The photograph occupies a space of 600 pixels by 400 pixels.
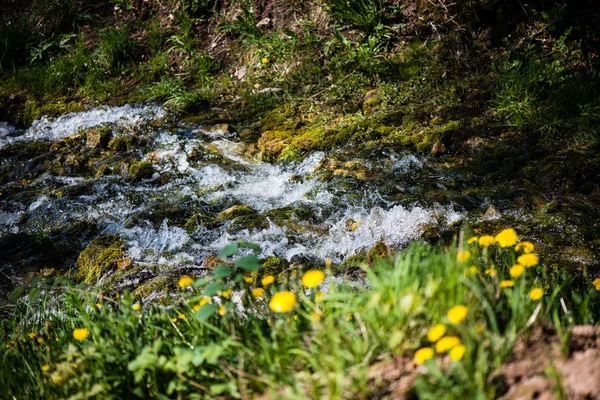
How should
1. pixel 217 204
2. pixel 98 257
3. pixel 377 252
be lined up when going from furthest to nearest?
pixel 217 204
pixel 98 257
pixel 377 252

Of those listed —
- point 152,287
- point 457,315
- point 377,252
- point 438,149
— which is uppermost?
point 457,315

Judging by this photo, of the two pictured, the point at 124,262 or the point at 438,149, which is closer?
the point at 124,262

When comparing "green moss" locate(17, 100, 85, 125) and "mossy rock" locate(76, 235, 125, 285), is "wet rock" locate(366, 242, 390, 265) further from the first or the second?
"green moss" locate(17, 100, 85, 125)

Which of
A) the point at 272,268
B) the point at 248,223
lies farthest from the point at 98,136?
the point at 272,268

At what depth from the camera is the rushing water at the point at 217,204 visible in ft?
11.5

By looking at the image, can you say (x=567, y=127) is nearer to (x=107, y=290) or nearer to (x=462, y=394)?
(x=462, y=394)

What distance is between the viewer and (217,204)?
424 centimetres

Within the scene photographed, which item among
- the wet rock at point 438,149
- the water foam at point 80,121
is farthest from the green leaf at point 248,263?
the water foam at point 80,121

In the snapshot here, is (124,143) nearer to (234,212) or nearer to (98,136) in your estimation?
(98,136)

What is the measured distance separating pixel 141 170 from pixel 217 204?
4.06ft

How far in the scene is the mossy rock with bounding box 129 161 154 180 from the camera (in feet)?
16.2

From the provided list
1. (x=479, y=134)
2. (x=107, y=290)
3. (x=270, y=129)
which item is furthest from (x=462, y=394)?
(x=270, y=129)

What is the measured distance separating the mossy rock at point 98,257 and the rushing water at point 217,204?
105mm

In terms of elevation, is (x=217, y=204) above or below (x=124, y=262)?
above
